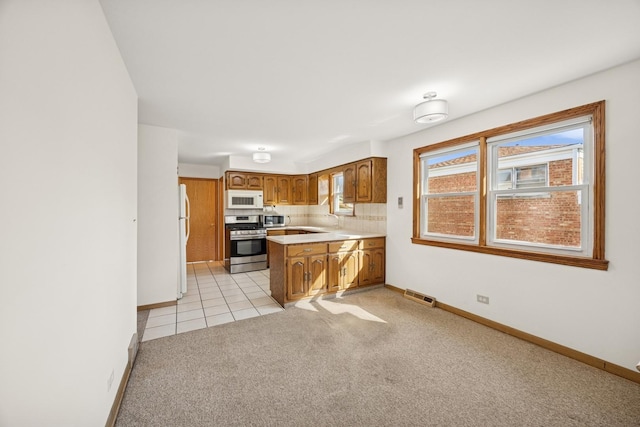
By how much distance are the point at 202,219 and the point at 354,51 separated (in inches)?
225

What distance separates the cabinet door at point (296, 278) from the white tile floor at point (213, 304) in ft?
0.92

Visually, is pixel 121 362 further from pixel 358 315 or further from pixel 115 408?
pixel 358 315

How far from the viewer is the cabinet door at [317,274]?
3.79 m

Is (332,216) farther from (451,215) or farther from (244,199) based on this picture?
(451,215)

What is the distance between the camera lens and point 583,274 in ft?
7.55

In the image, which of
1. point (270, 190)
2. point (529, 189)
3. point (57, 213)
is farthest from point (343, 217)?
point (57, 213)

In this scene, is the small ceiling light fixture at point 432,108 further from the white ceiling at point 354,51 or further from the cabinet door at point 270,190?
the cabinet door at point 270,190

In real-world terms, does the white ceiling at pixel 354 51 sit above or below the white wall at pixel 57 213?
above

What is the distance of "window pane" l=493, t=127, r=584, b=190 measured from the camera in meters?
2.44

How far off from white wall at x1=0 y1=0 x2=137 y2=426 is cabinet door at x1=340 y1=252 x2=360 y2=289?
9.54ft

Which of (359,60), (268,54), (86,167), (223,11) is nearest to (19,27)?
(86,167)

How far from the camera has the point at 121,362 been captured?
193cm

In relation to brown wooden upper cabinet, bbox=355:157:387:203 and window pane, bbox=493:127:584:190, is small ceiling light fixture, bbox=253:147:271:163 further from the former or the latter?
window pane, bbox=493:127:584:190

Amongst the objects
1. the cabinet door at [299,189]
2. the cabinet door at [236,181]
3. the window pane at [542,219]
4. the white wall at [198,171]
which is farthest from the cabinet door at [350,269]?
the white wall at [198,171]
